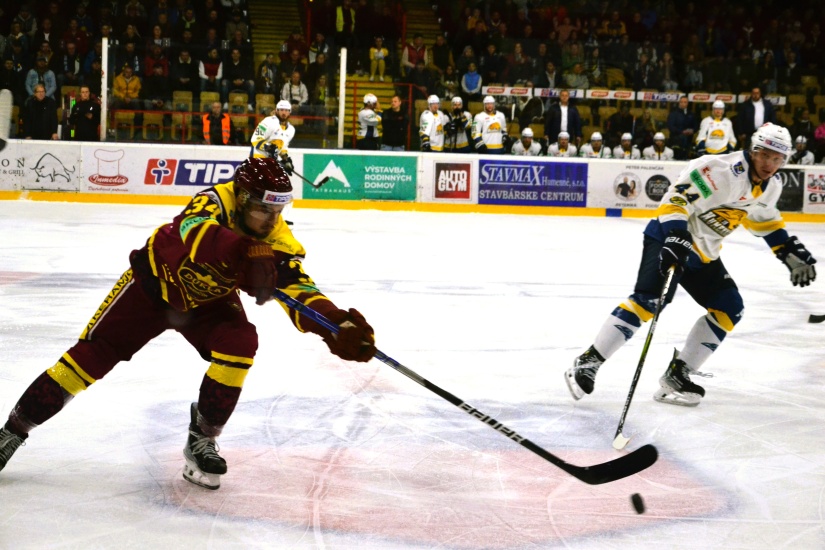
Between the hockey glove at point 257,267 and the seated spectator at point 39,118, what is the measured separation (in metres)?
10.9

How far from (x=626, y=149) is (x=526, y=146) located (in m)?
1.45

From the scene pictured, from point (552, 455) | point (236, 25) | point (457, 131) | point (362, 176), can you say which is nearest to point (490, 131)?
point (457, 131)

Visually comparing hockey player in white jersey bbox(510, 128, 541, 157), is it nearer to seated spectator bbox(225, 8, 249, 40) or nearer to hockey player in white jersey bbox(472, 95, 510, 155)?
hockey player in white jersey bbox(472, 95, 510, 155)

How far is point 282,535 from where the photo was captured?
264 cm

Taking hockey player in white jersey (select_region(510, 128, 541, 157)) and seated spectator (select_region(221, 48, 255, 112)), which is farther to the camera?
hockey player in white jersey (select_region(510, 128, 541, 157))

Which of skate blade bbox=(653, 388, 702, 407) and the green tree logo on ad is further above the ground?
the green tree logo on ad

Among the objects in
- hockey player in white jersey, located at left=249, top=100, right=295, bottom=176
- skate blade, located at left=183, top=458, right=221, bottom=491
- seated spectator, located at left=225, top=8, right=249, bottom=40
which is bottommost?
skate blade, located at left=183, top=458, right=221, bottom=491

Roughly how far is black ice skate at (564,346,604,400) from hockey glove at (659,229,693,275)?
20.1 inches

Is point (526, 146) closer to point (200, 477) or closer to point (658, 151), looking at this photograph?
point (658, 151)

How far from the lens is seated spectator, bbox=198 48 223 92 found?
43.4 feet

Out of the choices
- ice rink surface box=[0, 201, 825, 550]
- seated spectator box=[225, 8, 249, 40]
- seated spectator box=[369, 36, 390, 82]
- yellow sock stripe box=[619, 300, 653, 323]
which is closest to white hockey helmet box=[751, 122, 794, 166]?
yellow sock stripe box=[619, 300, 653, 323]

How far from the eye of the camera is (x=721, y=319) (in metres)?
4.24

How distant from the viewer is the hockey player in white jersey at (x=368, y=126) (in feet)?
42.9

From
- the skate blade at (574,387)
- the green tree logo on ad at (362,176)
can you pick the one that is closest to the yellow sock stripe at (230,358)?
the skate blade at (574,387)
